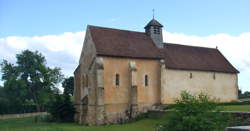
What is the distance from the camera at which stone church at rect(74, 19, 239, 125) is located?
3334 cm

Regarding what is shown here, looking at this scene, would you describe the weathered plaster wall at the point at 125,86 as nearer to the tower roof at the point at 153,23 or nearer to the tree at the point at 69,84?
the tower roof at the point at 153,23

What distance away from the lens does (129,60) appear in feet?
116

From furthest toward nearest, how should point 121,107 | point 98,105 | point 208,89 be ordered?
point 208,89 → point 121,107 → point 98,105

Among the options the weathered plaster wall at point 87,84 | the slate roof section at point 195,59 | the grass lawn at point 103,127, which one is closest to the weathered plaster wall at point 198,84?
the slate roof section at point 195,59

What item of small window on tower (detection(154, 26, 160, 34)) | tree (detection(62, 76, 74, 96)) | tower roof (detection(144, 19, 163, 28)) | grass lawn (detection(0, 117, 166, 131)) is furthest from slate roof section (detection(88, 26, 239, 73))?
tree (detection(62, 76, 74, 96))

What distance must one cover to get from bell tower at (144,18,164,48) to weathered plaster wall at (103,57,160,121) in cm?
380

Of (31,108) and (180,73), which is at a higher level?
(180,73)

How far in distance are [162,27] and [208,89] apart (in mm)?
10756

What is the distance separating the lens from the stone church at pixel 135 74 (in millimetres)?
33344

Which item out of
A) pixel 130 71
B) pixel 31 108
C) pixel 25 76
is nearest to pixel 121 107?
pixel 130 71

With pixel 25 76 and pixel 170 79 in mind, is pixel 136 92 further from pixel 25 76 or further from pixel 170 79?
pixel 25 76

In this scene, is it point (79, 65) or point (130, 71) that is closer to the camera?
point (130, 71)

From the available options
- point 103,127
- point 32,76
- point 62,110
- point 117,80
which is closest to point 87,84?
point 117,80

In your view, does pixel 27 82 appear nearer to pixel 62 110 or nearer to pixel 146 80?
pixel 62 110
